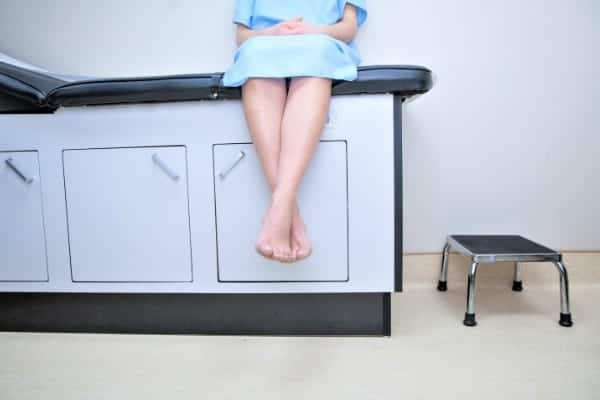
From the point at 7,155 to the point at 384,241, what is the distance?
0.91 metres

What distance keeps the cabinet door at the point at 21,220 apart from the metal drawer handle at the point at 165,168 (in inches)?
11.5

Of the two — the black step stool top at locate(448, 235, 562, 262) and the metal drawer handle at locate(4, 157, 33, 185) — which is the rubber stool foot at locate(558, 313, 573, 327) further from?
the metal drawer handle at locate(4, 157, 33, 185)

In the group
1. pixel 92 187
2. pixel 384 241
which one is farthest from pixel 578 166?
pixel 92 187

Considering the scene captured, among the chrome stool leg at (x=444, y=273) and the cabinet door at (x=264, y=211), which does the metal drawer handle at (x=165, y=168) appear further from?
the chrome stool leg at (x=444, y=273)

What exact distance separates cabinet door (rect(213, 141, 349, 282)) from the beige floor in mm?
172

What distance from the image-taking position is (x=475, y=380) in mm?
639

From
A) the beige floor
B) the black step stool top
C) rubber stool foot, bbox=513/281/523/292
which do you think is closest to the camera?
the beige floor

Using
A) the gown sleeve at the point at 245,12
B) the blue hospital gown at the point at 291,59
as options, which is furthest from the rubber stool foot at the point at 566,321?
the gown sleeve at the point at 245,12

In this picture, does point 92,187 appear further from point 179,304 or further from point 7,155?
point 179,304

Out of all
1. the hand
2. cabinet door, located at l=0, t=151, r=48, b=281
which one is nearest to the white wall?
the hand

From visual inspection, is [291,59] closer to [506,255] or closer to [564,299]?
[506,255]

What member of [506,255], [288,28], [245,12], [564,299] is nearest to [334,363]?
[506,255]

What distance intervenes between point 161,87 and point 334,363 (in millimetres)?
692

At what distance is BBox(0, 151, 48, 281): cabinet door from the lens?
81cm
